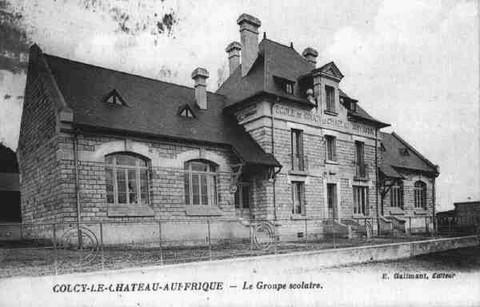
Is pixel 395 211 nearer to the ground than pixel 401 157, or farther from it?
nearer to the ground

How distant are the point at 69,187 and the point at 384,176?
57.2 feet

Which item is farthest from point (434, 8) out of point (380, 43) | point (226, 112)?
point (226, 112)

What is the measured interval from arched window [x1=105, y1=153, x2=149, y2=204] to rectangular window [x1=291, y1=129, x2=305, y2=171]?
6.90 m

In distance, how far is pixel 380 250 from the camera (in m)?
12.1

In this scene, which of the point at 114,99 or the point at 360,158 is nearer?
the point at 114,99

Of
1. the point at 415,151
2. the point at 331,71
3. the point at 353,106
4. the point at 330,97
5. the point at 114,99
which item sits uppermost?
the point at 331,71

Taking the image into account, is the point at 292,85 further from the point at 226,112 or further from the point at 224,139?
the point at 224,139

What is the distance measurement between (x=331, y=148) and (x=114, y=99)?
35.0 ft

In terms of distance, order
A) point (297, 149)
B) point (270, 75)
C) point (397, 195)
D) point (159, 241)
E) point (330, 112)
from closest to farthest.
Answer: point (159, 241) < point (297, 149) < point (270, 75) < point (330, 112) < point (397, 195)

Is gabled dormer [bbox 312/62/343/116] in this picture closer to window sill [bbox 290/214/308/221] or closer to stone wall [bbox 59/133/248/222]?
window sill [bbox 290/214/308/221]

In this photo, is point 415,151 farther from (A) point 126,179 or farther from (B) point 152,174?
(A) point 126,179

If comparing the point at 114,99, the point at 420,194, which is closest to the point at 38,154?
the point at 114,99

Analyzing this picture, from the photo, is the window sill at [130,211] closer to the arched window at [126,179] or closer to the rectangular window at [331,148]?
the arched window at [126,179]

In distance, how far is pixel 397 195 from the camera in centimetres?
2662
